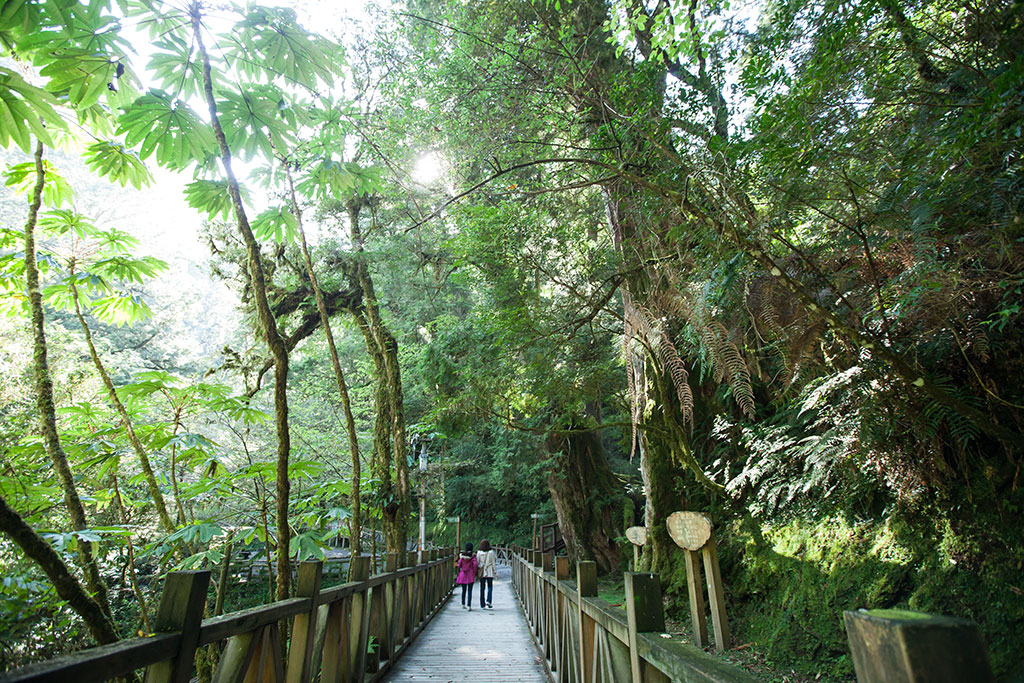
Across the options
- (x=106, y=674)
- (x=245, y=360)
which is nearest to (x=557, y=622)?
(x=106, y=674)

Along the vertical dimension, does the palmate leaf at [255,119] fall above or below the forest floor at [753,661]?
above

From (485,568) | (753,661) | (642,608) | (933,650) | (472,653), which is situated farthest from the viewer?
(485,568)

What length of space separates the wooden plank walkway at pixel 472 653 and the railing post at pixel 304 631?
1984mm

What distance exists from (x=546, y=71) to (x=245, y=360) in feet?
21.2

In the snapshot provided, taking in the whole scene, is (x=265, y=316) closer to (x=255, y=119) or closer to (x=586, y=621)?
(x=255, y=119)

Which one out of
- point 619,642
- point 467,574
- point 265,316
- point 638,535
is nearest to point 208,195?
point 265,316

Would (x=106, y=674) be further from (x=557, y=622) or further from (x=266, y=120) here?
(x=557, y=622)

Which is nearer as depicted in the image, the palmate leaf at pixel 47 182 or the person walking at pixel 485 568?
the palmate leaf at pixel 47 182

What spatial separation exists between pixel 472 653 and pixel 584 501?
19.4ft

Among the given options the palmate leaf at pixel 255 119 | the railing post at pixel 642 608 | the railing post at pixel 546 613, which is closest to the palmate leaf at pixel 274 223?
the palmate leaf at pixel 255 119

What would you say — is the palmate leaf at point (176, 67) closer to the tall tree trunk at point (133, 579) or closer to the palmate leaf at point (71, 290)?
the palmate leaf at point (71, 290)

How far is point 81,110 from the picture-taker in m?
2.16

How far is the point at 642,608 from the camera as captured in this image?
1.73 metres

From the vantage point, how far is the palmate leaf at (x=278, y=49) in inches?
90.4
